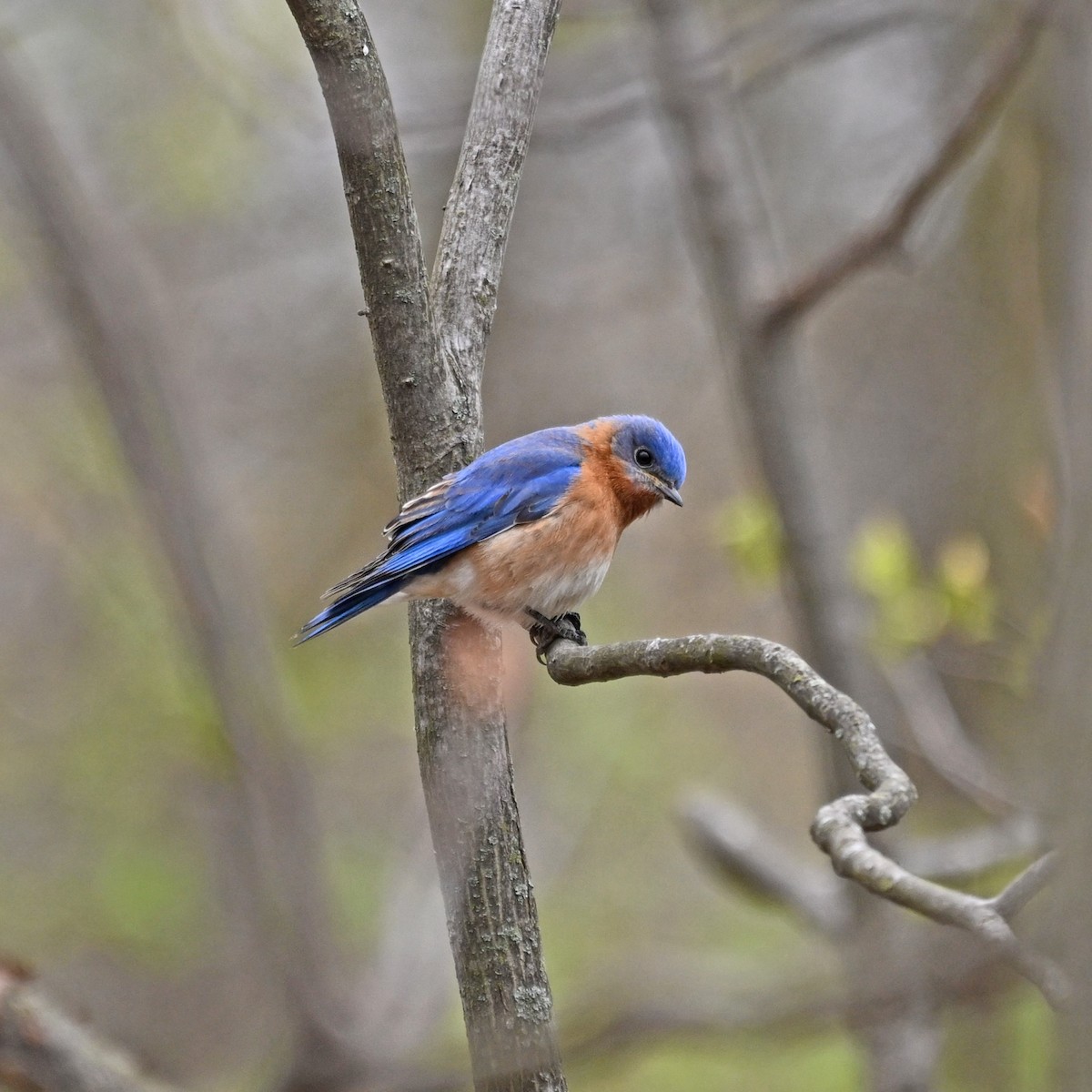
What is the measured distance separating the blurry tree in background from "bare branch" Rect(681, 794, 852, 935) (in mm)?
35

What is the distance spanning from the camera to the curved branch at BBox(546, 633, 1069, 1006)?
Result: 1688mm

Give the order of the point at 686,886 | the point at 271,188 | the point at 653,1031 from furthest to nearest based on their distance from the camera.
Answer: the point at 686,886 → the point at 271,188 → the point at 653,1031

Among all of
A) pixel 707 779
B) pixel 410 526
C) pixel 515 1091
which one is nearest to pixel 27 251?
pixel 410 526

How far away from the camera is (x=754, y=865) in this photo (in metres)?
5.48

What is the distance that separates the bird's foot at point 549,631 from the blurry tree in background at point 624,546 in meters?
1.02

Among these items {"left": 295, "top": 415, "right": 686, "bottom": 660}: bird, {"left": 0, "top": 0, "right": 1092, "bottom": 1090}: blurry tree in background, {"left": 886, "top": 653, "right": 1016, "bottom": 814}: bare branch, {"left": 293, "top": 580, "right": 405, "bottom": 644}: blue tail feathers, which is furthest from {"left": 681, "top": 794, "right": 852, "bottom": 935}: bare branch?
{"left": 293, "top": 580, "right": 405, "bottom": 644}: blue tail feathers

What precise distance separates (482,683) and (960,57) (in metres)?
7.10

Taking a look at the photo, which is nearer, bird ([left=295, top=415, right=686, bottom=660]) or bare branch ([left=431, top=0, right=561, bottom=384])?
bare branch ([left=431, top=0, right=561, bottom=384])

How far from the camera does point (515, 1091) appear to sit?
8.13 feet

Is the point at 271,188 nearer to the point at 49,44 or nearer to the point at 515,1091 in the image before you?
the point at 49,44

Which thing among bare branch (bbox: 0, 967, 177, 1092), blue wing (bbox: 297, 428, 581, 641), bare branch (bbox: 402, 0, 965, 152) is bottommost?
bare branch (bbox: 0, 967, 177, 1092)

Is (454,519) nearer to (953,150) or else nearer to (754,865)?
(953,150)

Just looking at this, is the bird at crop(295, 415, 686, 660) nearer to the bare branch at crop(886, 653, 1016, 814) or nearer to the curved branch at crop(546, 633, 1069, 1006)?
the curved branch at crop(546, 633, 1069, 1006)

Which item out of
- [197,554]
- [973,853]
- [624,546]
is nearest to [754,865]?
[973,853]
